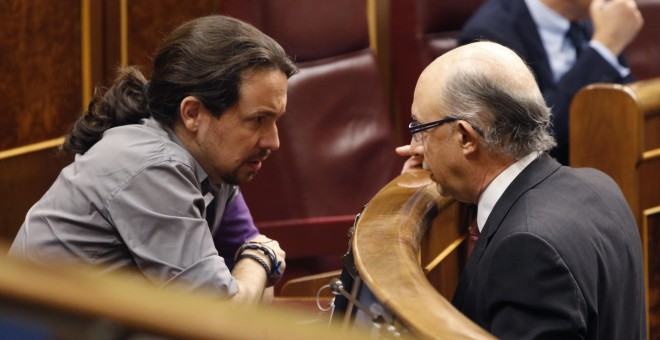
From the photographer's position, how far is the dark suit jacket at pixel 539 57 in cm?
239

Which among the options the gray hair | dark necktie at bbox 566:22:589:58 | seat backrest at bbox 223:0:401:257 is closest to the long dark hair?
the gray hair

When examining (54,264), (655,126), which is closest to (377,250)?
(54,264)

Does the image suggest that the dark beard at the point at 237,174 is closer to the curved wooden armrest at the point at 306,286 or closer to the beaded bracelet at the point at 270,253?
the beaded bracelet at the point at 270,253

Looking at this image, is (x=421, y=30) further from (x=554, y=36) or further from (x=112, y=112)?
(x=112, y=112)

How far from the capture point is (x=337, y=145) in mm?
2652

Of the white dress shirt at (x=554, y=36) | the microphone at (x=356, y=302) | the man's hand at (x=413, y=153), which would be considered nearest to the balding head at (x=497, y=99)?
the man's hand at (x=413, y=153)

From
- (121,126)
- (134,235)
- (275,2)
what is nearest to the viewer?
(134,235)

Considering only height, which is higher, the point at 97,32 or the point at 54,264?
the point at 54,264

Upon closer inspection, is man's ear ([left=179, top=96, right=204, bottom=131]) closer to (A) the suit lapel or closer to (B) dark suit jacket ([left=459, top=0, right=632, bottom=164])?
(A) the suit lapel

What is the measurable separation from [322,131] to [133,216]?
126 cm

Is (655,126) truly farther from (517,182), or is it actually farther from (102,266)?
(102,266)

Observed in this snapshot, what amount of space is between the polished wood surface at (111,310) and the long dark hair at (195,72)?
1131 millimetres

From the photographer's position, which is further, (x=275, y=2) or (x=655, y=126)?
(x=275, y=2)

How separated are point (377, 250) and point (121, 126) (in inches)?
23.0
